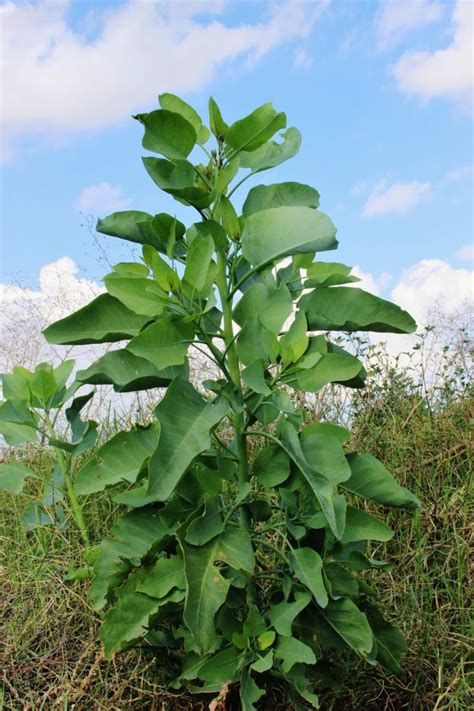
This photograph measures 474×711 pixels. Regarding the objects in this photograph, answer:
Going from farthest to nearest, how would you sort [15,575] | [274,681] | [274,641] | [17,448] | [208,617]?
[17,448] < [15,575] < [274,681] < [274,641] < [208,617]

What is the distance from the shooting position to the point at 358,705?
2092 millimetres

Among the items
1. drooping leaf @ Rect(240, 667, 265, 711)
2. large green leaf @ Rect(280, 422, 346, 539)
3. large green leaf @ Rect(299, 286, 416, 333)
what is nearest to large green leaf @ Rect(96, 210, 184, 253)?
large green leaf @ Rect(299, 286, 416, 333)

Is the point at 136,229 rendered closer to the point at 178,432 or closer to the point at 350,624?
the point at 178,432

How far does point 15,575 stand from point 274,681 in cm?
102

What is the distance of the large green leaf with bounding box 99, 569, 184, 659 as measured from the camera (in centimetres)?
169

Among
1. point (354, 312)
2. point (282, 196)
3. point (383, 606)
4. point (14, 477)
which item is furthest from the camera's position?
point (14, 477)

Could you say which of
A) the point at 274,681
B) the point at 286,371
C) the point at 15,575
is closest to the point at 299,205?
the point at 286,371

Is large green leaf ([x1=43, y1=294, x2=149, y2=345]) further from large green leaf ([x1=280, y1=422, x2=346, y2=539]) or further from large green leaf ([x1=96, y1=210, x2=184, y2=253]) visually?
large green leaf ([x1=280, y1=422, x2=346, y2=539])

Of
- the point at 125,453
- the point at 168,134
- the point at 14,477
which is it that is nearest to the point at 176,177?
the point at 168,134

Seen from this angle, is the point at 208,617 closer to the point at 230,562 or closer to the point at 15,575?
the point at 230,562

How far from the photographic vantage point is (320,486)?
153 centimetres

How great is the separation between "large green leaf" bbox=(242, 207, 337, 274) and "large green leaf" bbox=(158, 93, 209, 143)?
0.85ft

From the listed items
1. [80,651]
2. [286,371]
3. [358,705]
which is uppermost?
[286,371]

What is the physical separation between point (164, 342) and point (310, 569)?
57cm
